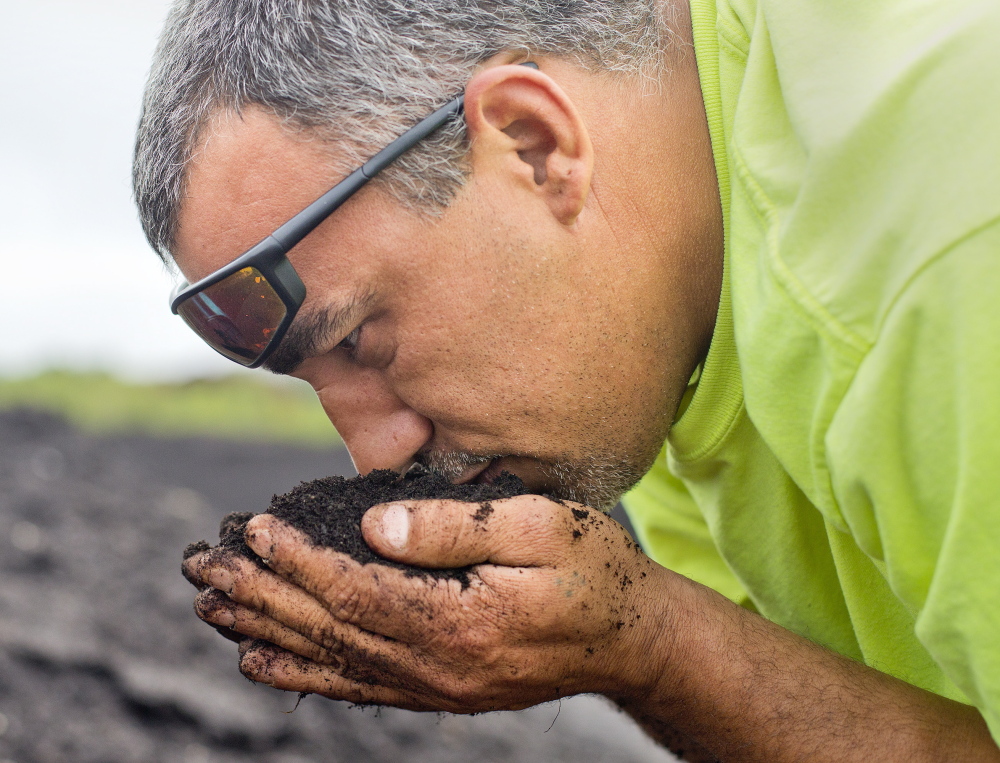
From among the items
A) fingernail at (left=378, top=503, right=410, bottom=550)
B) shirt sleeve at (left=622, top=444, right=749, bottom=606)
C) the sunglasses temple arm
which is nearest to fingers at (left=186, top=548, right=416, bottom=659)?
fingernail at (left=378, top=503, right=410, bottom=550)

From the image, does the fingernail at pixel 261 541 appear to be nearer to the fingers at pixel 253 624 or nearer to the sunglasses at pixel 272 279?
the fingers at pixel 253 624

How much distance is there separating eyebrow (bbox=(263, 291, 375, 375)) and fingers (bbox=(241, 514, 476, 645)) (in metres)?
0.49

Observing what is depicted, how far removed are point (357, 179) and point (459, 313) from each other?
37cm

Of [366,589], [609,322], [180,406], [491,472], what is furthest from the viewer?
[180,406]

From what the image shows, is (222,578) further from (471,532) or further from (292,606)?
(471,532)

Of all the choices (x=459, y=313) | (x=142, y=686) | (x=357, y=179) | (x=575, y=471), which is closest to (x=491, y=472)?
(x=575, y=471)

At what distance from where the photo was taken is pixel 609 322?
1.99 m

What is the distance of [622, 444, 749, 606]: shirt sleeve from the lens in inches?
114

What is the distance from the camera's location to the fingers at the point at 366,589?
164cm

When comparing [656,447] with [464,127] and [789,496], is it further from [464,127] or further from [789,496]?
[464,127]

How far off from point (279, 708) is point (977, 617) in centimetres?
289

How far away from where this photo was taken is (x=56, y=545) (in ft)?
15.2

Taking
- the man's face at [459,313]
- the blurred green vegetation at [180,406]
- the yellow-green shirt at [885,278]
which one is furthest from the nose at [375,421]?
the blurred green vegetation at [180,406]

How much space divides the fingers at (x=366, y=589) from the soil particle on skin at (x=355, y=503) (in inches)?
0.9
